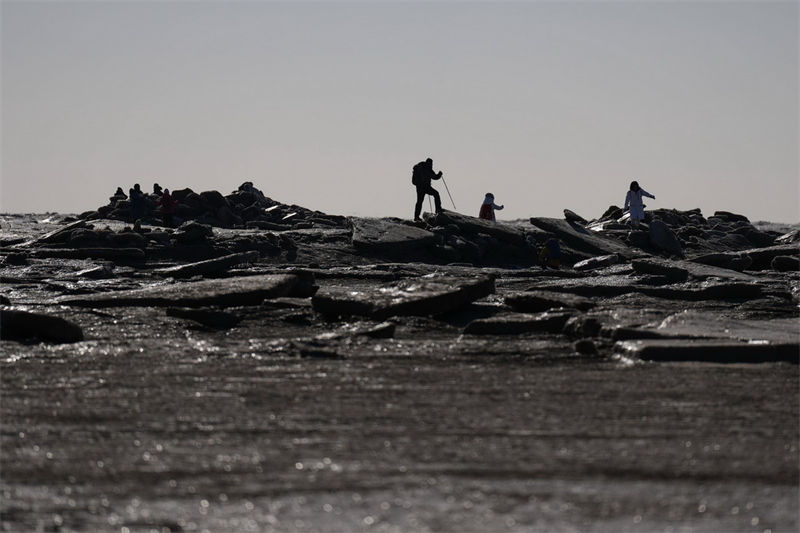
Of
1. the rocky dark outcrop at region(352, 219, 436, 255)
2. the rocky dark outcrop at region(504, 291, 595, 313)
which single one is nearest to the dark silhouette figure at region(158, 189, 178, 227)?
the rocky dark outcrop at region(352, 219, 436, 255)

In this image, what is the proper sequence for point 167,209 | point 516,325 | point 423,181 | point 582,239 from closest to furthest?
point 516,325 → point 582,239 → point 423,181 → point 167,209

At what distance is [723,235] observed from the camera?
25.4 m

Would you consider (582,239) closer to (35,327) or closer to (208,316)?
(208,316)

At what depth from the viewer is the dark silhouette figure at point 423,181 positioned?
21.0 metres

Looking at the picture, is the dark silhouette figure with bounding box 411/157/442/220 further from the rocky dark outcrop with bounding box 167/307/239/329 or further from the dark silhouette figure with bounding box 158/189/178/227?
the rocky dark outcrop with bounding box 167/307/239/329

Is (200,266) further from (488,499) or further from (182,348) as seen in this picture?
(488,499)

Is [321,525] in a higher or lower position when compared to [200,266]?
lower

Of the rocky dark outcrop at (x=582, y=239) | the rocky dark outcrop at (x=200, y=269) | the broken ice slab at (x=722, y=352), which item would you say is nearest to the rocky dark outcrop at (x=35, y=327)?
the broken ice slab at (x=722, y=352)

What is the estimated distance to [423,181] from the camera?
2098 centimetres

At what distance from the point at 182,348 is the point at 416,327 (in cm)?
211

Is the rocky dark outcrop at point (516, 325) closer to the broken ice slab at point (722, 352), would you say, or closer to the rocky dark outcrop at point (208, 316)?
the broken ice slab at point (722, 352)

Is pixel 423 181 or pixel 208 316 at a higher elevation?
pixel 423 181

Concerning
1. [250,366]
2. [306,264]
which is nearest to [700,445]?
[250,366]

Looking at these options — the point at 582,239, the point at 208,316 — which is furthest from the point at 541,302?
the point at 582,239
